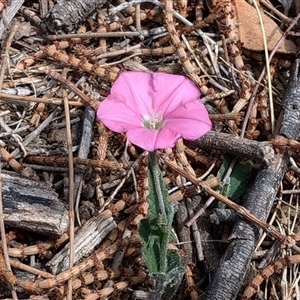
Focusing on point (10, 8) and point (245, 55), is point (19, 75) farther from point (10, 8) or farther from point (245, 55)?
point (245, 55)

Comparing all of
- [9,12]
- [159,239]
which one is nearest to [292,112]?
[159,239]

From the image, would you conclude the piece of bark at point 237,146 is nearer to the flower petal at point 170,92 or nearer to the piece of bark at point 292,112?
the piece of bark at point 292,112

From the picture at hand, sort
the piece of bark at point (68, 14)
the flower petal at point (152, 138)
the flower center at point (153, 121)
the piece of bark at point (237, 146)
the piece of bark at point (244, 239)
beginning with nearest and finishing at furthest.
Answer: the flower petal at point (152, 138)
the flower center at point (153, 121)
the piece of bark at point (244, 239)
the piece of bark at point (237, 146)
the piece of bark at point (68, 14)

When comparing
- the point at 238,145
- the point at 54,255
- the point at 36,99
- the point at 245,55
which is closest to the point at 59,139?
the point at 36,99

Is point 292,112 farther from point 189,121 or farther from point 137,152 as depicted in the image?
point 189,121

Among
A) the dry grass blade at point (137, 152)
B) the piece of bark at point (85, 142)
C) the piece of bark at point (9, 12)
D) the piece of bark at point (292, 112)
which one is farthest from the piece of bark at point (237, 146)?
the piece of bark at point (9, 12)

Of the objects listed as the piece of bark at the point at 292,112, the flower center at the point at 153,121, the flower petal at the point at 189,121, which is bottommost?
the piece of bark at the point at 292,112

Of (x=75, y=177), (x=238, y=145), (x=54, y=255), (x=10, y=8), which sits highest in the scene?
(x=10, y=8)
